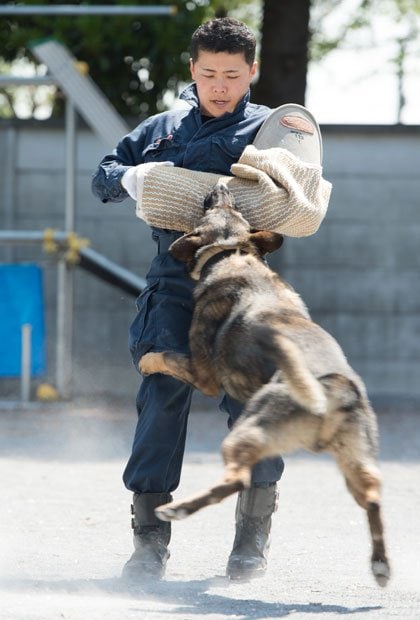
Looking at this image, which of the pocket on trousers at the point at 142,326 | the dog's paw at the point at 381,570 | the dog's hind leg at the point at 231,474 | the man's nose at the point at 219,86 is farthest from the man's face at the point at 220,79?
the dog's paw at the point at 381,570

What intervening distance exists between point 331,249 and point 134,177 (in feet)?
22.9

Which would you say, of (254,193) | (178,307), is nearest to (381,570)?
(178,307)

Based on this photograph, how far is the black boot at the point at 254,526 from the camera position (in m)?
4.53

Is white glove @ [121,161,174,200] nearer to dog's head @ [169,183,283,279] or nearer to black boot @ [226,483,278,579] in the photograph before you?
dog's head @ [169,183,283,279]

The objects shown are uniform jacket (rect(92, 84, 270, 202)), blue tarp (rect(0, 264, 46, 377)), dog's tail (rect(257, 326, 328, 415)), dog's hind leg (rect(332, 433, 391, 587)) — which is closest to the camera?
dog's tail (rect(257, 326, 328, 415))

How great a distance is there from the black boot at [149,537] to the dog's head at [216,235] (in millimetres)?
911

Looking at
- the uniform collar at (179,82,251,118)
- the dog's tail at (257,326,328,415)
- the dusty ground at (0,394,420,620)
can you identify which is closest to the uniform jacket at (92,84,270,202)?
the uniform collar at (179,82,251,118)

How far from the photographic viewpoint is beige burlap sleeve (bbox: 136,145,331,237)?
14.2 feet

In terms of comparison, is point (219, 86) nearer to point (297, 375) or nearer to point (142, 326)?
point (142, 326)

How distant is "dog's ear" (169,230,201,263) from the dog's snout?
0.41 feet

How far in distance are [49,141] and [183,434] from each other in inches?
273

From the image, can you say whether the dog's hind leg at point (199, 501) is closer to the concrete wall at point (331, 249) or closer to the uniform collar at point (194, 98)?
the uniform collar at point (194, 98)

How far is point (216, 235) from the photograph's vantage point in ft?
14.2

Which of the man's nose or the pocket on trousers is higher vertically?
the man's nose
